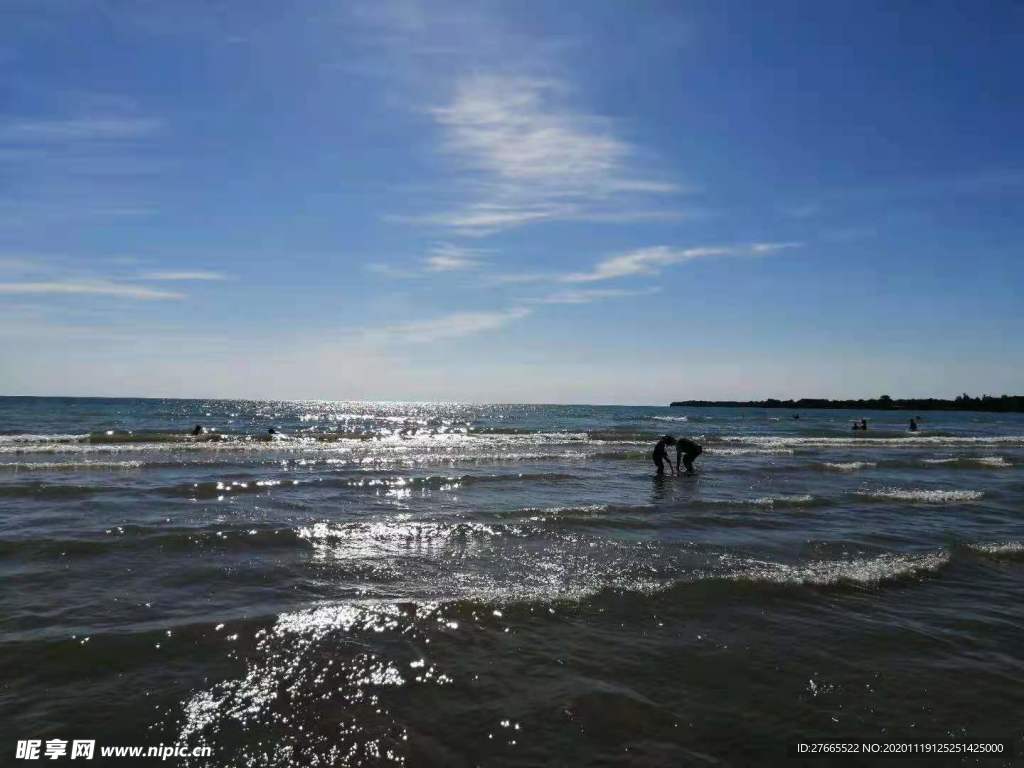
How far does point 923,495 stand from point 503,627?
1564 centimetres

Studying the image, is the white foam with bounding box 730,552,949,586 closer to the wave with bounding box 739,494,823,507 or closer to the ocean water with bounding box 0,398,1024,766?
the ocean water with bounding box 0,398,1024,766

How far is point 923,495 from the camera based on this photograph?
17.2 meters

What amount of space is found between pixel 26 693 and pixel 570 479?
16.1 metres

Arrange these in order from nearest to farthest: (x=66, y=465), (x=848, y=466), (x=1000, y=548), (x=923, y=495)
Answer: (x=1000, y=548) → (x=923, y=495) → (x=66, y=465) → (x=848, y=466)

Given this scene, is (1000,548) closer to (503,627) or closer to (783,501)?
(783,501)

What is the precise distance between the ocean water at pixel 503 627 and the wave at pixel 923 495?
4.30 feet

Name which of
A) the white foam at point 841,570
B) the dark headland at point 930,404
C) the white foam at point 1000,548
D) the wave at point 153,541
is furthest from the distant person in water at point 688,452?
the dark headland at point 930,404

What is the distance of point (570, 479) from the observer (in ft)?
65.9

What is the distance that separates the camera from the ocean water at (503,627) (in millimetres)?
4691

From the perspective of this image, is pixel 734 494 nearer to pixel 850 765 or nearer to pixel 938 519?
pixel 938 519

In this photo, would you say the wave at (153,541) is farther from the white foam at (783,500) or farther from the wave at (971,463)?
the wave at (971,463)

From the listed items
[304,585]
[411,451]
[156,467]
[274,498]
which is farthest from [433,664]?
[411,451]

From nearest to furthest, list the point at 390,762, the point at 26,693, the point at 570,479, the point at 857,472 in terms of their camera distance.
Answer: the point at 390,762
the point at 26,693
the point at 570,479
the point at 857,472

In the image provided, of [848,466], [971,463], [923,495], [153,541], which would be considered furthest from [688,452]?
[153,541]
